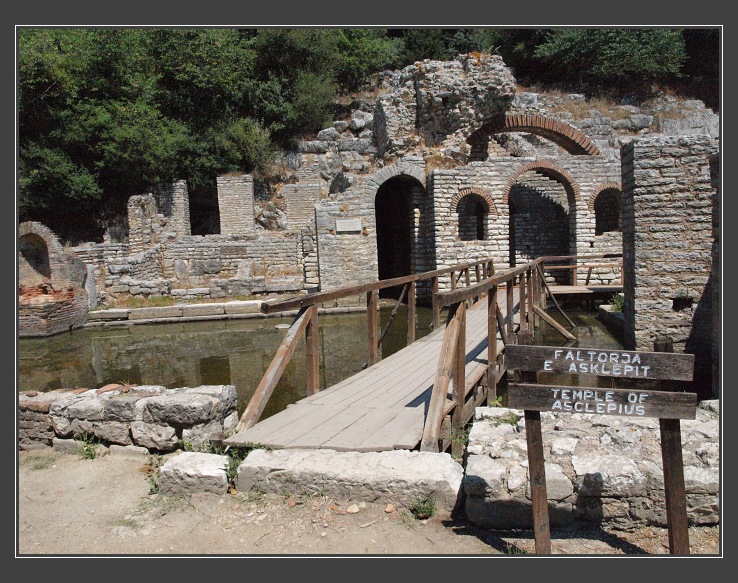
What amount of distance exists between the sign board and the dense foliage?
12241 mm

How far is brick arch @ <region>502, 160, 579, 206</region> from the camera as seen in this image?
606 inches

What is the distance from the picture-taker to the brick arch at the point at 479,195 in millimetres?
15195

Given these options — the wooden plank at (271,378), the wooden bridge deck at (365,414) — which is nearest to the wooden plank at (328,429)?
the wooden bridge deck at (365,414)

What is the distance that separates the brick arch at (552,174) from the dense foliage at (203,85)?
8801 millimetres

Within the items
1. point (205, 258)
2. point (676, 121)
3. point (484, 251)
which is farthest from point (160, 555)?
point (676, 121)

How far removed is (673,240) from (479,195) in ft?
26.1

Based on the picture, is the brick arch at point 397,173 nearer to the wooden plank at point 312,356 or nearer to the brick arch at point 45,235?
the brick arch at point 45,235

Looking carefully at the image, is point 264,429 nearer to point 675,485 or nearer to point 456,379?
point 456,379

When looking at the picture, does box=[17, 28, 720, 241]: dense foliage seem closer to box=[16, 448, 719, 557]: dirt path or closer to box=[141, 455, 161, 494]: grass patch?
box=[141, 455, 161, 494]: grass patch

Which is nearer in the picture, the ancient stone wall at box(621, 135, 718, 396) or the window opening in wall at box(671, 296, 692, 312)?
the ancient stone wall at box(621, 135, 718, 396)

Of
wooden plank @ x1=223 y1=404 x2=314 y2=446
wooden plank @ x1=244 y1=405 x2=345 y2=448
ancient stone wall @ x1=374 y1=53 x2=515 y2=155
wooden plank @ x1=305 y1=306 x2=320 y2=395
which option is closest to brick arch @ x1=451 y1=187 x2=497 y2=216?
ancient stone wall @ x1=374 y1=53 x2=515 y2=155

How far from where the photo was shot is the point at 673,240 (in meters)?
7.83

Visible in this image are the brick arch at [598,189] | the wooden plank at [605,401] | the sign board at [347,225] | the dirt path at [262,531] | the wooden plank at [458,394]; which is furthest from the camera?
the brick arch at [598,189]

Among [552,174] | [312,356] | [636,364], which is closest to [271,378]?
[312,356]
